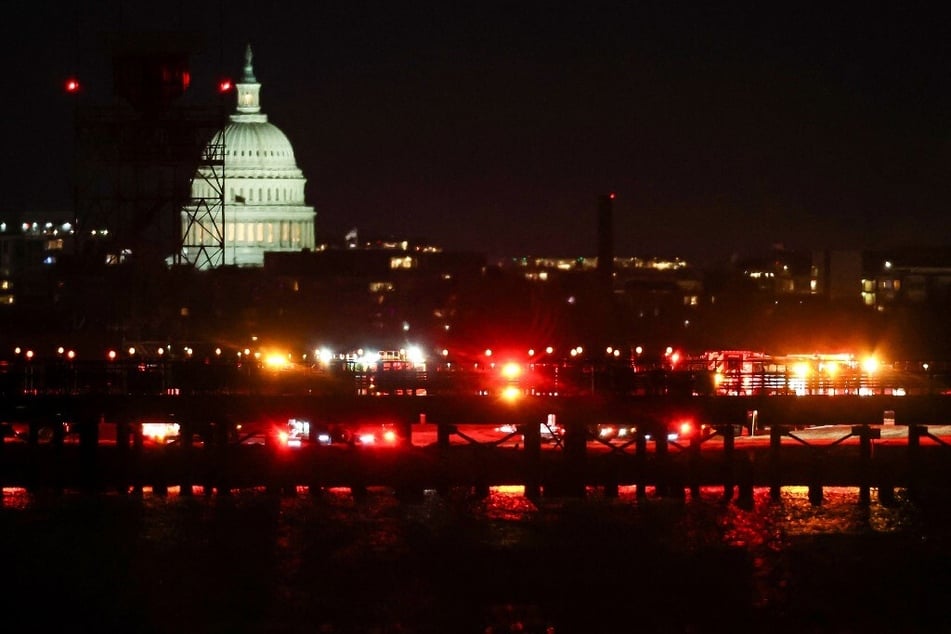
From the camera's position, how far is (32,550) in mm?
58625

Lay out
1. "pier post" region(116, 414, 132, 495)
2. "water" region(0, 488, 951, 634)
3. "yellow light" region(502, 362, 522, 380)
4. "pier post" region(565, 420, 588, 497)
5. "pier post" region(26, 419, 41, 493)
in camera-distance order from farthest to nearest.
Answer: "yellow light" region(502, 362, 522, 380)
"pier post" region(26, 419, 41, 493)
"pier post" region(116, 414, 132, 495)
"pier post" region(565, 420, 588, 497)
"water" region(0, 488, 951, 634)

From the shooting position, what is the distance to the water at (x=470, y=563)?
5028 centimetres

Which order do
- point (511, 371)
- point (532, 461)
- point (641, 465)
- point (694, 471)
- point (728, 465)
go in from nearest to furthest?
1. point (532, 461)
2. point (728, 465)
3. point (641, 465)
4. point (694, 471)
5. point (511, 371)

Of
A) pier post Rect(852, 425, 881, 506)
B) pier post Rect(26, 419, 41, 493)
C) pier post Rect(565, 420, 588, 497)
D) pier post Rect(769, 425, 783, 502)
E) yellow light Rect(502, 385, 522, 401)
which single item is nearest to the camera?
yellow light Rect(502, 385, 522, 401)

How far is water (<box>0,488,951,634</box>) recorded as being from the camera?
165 ft

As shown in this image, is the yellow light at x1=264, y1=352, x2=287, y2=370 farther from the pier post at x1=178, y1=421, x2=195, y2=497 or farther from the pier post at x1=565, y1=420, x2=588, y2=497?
the pier post at x1=565, y1=420, x2=588, y2=497

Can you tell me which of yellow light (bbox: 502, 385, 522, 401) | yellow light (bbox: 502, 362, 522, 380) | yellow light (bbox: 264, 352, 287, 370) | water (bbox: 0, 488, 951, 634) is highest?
yellow light (bbox: 502, 362, 522, 380)

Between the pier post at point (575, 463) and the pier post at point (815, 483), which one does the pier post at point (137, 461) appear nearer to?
the pier post at point (575, 463)

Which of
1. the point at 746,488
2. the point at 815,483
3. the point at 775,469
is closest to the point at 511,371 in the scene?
the point at 775,469

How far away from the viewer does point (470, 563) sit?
56.8 m

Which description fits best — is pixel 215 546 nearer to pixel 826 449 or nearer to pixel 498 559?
pixel 498 559

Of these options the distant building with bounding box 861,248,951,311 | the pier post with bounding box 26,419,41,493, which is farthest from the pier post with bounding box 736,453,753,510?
the distant building with bounding box 861,248,951,311

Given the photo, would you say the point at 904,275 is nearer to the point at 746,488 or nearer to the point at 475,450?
the point at 475,450

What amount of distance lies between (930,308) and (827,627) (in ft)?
291
